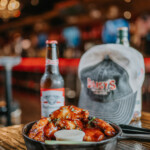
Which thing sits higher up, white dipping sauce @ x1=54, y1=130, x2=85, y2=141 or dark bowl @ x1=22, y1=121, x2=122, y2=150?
white dipping sauce @ x1=54, y1=130, x2=85, y2=141

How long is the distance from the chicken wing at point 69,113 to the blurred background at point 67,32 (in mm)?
1989

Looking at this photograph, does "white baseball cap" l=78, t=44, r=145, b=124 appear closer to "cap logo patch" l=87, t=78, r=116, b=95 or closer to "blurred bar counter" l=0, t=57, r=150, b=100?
"cap logo patch" l=87, t=78, r=116, b=95

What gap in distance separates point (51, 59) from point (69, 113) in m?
0.34

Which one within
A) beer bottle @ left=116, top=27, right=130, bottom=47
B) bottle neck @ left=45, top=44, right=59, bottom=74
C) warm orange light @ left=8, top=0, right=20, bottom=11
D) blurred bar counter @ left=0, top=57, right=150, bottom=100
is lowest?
blurred bar counter @ left=0, top=57, right=150, bottom=100

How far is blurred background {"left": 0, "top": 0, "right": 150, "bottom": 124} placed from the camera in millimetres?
4789

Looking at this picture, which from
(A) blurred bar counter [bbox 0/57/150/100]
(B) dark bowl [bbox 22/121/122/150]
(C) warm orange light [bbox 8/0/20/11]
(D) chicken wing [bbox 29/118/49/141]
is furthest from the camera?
(A) blurred bar counter [bbox 0/57/150/100]

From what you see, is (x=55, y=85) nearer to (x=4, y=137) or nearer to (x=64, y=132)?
(x=4, y=137)

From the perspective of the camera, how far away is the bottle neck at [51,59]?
98cm

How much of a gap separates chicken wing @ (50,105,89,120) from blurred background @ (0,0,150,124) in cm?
199

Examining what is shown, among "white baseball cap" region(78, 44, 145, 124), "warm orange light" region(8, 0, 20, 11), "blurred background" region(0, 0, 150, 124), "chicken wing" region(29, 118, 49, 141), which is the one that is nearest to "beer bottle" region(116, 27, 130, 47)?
"white baseball cap" region(78, 44, 145, 124)

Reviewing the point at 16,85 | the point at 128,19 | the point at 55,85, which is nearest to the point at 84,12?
the point at 128,19

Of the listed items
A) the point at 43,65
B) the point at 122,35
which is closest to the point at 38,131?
the point at 122,35

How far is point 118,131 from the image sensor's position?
0.62m

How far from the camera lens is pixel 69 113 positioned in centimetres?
72
